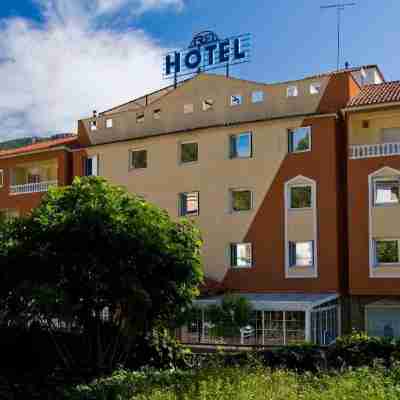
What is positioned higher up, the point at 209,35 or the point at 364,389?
the point at 209,35

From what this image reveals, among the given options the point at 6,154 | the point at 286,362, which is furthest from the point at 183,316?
the point at 6,154

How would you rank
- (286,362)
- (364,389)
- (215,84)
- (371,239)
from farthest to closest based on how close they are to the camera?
(215,84)
(371,239)
(286,362)
(364,389)

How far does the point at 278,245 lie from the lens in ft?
114

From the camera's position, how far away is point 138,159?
1586 inches

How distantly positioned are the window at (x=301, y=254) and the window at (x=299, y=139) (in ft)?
14.7

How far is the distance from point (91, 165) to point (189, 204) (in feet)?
23.6

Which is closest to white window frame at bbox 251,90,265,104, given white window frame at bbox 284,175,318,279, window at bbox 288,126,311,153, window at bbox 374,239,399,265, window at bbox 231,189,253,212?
window at bbox 288,126,311,153

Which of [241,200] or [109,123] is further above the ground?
[109,123]

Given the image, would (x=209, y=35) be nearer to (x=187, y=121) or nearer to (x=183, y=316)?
(x=187, y=121)

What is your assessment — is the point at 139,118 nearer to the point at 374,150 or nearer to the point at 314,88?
the point at 314,88

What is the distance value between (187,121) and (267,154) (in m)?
Result: 5.59

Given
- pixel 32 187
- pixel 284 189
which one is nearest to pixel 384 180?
pixel 284 189

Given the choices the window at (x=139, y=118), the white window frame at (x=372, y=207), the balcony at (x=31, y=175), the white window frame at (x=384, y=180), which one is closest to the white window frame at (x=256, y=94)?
the window at (x=139, y=118)

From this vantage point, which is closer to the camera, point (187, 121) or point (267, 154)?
point (267, 154)
